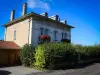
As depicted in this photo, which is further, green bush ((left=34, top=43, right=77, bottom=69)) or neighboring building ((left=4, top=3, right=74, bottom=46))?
neighboring building ((left=4, top=3, right=74, bottom=46))

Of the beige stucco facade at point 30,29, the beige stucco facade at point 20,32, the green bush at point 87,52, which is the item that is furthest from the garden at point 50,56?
the beige stucco facade at point 20,32

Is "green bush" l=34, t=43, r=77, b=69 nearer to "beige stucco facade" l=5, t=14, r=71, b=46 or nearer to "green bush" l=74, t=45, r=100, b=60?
"beige stucco facade" l=5, t=14, r=71, b=46

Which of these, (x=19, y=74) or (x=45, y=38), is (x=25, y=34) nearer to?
(x=45, y=38)

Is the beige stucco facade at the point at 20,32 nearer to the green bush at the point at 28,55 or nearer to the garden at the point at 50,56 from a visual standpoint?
the green bush at the point at 28,55

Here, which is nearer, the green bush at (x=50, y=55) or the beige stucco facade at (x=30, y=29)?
the green bush at (x=50, y=55)

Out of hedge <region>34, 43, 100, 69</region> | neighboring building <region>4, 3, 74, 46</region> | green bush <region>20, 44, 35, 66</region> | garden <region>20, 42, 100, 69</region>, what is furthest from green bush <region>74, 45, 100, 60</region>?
green bush <region>20, 44, 35, 66</region>

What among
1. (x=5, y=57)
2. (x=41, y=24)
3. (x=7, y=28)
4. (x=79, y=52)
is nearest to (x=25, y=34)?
(x=41, y=24)

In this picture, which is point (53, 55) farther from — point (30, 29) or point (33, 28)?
point (30, 29)

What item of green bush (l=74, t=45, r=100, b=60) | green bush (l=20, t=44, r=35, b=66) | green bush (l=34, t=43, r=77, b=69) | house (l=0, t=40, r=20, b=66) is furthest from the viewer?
green bush (l=74, t=45, r=100, b=60)

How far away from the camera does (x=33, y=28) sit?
22.8m

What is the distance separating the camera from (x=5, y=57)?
22.1 m

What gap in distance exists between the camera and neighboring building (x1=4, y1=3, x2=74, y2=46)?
22.9m

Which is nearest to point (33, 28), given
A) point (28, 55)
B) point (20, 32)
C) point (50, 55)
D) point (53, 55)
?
point (20, 32)

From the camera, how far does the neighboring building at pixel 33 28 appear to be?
2292 cm
